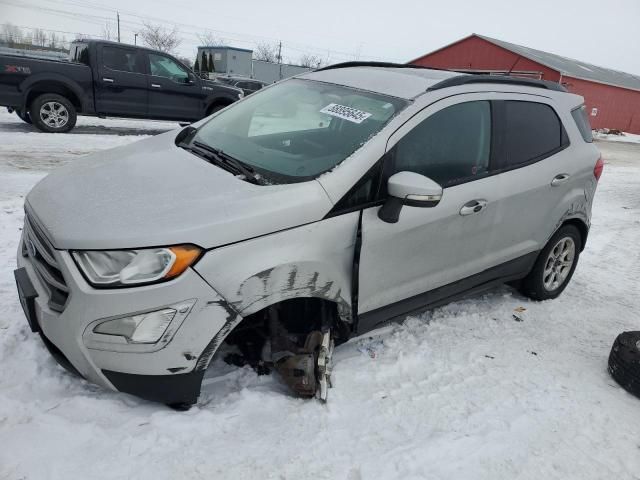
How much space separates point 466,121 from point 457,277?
1.02 meters

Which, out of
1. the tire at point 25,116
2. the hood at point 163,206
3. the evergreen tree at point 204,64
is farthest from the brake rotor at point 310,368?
the evergreen tree at point 204,64

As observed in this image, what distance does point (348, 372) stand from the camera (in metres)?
2.93

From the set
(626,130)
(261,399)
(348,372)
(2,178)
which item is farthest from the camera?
(626,130)

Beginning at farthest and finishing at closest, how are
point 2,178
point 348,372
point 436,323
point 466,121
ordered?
point 2,178 < point 436,323 < point 466,121 < point 348,372

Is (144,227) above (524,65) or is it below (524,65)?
below

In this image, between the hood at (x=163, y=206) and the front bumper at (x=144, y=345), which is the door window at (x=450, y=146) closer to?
the hood at (x=163, y=206)

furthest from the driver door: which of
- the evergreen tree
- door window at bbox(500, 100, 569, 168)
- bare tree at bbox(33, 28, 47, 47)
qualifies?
bare tree at bbox(33, 28, 47, 47)

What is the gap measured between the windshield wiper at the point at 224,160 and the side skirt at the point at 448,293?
99cm

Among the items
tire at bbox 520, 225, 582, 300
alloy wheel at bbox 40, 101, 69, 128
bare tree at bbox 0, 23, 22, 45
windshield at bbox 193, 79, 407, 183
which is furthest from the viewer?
bare tree at bbox 0, 23, 22, 45

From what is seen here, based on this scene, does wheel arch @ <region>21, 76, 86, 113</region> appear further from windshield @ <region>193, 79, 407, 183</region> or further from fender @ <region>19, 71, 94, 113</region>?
windshield @ <region>193, 79, 407, 183</region>

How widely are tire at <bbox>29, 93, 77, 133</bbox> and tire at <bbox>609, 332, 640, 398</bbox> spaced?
390 inches

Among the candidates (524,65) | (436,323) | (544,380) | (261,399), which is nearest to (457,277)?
(436,323)

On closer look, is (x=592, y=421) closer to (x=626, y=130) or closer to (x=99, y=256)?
(x=99, y=256)

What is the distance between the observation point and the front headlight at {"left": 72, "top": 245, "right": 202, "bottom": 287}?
2086 mm
